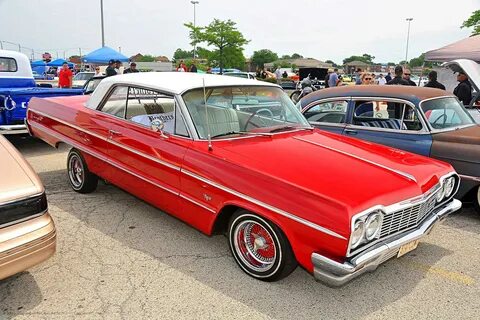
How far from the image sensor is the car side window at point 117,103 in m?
4.50

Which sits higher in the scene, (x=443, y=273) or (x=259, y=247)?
(x=259, y=247)

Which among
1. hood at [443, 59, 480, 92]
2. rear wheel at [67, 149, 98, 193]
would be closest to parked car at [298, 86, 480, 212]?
hood at [443, 59, 480, 92]

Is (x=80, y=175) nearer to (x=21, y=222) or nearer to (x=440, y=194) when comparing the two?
(x=21, y=222)

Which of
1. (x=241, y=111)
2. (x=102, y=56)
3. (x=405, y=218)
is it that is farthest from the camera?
(x=102, y=56)

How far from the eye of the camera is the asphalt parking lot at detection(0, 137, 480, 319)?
2.90 m

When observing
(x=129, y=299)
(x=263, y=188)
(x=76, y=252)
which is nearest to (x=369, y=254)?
(x=263, y=188)

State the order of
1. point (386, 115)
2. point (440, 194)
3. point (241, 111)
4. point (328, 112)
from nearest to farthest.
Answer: point (440, 194), point (241, 111), point (386, 115), point (328, 112)

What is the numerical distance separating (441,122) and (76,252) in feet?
15.2

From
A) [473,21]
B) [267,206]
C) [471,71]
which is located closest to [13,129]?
[267,206]

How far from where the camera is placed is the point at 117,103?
459cm

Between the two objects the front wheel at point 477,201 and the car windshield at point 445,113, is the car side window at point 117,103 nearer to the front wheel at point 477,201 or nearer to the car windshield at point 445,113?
the car windshield at point 445,113

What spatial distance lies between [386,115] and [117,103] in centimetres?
359

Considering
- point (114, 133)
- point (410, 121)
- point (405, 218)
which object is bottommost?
point (405, 218)

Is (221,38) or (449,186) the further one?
(221,38)
